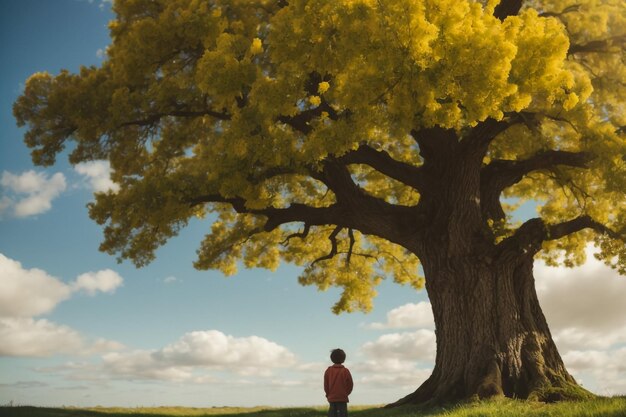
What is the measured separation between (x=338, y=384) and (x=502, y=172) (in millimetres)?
7853

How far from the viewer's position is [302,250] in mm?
19156

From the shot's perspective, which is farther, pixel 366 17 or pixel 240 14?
pixel 240 14

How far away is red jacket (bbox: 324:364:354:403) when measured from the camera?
30.1ft

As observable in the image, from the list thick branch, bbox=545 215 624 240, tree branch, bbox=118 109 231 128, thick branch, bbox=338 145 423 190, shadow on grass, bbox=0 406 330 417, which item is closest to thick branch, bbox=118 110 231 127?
tree branch, bbox=118 109 231 128

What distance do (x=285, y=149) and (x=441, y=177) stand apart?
4613 mm

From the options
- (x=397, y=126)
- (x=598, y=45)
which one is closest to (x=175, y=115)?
(x=397, y=126)

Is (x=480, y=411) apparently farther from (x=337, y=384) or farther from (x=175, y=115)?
(x=175, y=115)

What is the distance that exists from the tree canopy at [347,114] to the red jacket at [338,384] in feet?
12.2

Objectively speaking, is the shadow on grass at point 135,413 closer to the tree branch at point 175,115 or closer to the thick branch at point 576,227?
the thick branch at point 576,227

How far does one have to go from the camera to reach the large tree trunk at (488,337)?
12002 mm

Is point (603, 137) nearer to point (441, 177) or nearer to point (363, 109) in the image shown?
point (441, 177)

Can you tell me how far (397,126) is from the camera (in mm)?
10133

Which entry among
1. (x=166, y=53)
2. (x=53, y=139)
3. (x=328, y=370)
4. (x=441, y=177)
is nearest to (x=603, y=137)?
(x=441, y=177)

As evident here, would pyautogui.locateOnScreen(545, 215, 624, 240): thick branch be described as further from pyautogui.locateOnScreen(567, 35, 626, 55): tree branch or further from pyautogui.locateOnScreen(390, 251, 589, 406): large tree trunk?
pyautogui.locateOnScreen(567, 35, 626, 55): tree branch
